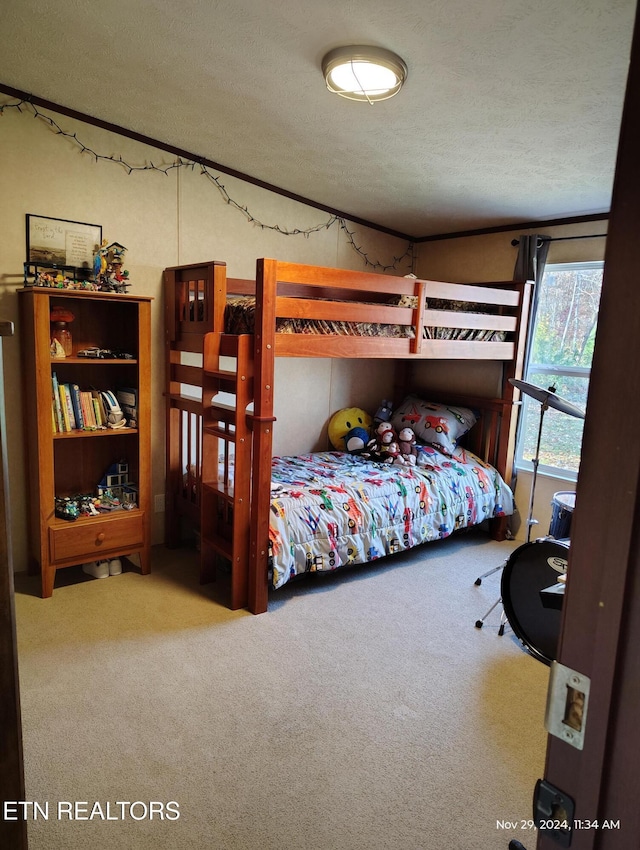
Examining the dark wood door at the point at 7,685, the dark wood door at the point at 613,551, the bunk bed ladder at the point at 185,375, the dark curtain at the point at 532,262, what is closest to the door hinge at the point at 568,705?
the dark wood door at the point at 613,551

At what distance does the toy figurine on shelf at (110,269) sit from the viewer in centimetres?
295

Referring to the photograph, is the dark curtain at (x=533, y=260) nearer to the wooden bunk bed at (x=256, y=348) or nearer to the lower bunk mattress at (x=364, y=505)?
the wooden bunk bed at (x=256, y=348)

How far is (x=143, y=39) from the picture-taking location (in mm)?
2150

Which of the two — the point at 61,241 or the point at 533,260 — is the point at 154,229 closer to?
the point at 61,241

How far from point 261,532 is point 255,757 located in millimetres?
1082

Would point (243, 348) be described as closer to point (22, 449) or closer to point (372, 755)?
point (22, 449)

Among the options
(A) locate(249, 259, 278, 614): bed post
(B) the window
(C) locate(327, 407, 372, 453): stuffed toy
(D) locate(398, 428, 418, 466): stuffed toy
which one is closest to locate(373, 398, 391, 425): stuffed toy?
(C) locate(327, 407, 372, 453): stuffed toy

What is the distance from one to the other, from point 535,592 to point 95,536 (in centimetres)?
220

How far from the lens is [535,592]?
6.91 feet

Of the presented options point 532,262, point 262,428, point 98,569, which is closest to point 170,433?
point 98,569

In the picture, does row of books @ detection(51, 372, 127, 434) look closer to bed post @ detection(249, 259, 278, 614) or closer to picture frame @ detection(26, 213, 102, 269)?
picture frame @ detection(26, 213, 102, 269)

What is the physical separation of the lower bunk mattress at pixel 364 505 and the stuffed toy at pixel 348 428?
0.17 m

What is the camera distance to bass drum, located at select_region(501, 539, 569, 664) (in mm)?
2029

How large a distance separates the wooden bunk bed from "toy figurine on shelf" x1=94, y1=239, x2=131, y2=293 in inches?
14.5
